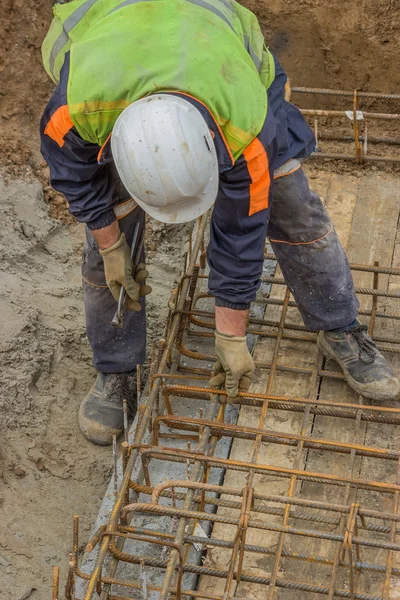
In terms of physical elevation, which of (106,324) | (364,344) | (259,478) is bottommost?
(259,478)

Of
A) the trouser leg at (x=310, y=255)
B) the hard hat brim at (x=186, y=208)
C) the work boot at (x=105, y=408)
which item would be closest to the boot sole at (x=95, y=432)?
the work boot at (x=105, y=408)

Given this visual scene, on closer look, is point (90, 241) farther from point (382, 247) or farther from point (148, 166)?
point (382, 247)

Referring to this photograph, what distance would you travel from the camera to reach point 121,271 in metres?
3.90

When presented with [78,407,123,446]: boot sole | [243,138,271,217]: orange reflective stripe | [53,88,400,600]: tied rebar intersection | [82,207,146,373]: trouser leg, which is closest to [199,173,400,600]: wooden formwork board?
[53,88,400,600]: tied rebar intersection

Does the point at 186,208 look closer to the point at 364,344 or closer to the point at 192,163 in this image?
the point at 192,163

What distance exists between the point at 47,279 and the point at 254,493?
244 cm

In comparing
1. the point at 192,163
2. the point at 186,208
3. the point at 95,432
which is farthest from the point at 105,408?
the point at 192,163

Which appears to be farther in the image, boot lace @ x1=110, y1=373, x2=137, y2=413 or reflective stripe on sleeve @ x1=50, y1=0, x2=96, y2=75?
boot lace @ x1=110, y1=373, x2=137, y2=413

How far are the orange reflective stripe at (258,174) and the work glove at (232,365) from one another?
66 cm

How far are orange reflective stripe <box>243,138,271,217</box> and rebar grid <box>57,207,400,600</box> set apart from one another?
3.10 ft

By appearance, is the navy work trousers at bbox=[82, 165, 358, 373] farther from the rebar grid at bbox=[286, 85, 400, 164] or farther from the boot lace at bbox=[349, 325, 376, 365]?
the rebar grid at bbox=[286, 85, 400, 164]

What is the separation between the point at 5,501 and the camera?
4.20m

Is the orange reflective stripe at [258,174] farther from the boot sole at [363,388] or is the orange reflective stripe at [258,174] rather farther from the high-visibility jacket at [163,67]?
the boot sole at [363,388]

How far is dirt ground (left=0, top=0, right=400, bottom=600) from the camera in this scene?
4.20 m
